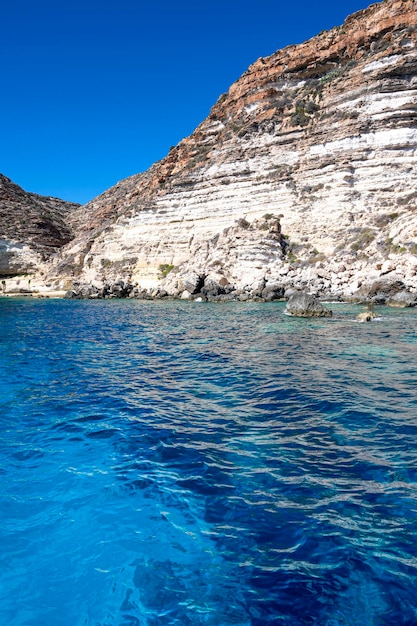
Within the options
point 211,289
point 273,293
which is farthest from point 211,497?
point 211,289

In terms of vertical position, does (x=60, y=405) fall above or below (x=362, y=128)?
below

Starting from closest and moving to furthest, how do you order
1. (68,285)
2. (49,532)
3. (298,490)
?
(49,532) < (298,490) < (68,285)

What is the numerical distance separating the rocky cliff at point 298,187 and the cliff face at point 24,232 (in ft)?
36.9

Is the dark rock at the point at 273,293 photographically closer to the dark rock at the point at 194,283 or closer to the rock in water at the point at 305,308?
the dark rock at the point at 194,283

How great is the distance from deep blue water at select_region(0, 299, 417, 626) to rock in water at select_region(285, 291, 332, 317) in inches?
433

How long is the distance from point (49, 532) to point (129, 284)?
145ft

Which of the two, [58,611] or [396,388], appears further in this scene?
[396,388]

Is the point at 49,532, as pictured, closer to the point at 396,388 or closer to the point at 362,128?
the point at 396,388

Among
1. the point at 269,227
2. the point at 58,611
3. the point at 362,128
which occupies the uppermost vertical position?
the point at 362,128

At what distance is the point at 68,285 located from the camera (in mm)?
55062

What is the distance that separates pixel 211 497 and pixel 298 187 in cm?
4104

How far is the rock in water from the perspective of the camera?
72.4ft

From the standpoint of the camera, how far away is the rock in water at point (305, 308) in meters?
22.1

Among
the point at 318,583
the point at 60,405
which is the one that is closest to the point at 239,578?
the point at 318,583
